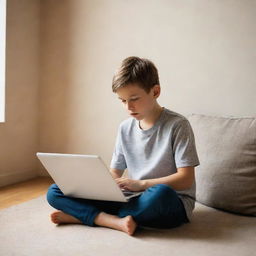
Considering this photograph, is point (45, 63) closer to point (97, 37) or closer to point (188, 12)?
point (97, 37)

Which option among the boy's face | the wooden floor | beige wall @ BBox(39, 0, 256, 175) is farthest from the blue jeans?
beige wall @ BBox(39, 0, 256, 175)

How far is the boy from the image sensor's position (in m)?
1.39

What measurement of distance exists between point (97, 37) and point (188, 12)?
60cm

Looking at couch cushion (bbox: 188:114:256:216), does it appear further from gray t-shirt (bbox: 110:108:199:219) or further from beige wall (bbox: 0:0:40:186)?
beige wall (bbox: 0:0:40:186)

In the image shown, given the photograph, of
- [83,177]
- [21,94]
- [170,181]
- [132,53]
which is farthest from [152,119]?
[21,94]

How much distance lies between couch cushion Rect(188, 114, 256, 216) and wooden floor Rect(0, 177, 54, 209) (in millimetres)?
876

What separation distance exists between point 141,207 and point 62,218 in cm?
32

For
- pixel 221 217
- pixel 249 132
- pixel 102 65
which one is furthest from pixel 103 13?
pixel 221 217

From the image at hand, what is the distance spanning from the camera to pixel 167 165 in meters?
1.52

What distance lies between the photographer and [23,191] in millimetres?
2168

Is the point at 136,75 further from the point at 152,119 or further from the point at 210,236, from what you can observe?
the point at 210,236

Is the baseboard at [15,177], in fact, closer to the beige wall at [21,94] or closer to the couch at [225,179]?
the beige wall at [21,94]

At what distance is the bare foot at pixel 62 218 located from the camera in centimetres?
149

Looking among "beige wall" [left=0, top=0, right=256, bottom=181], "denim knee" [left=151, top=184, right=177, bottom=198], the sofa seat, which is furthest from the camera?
"beige wall" [left=0, top=0, right=256, bottom=181]
